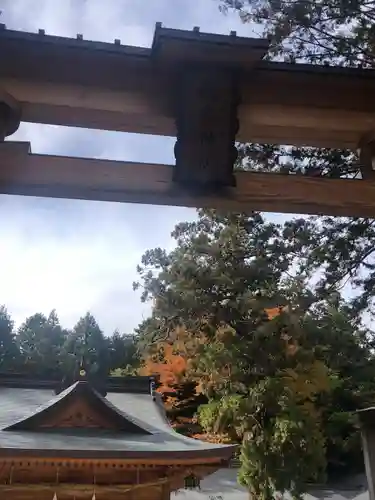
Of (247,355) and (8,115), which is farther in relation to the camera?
Result: (247,355)

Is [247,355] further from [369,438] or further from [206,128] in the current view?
[206,128]

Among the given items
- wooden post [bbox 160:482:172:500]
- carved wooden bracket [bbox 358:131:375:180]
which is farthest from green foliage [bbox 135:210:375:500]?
carved wooden bracket [bbox 358:131:375:180]

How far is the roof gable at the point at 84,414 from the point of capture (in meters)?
6.87

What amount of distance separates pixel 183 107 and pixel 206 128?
0.15 metres

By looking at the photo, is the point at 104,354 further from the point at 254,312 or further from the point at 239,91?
the point at 239,91

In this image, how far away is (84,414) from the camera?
7.00 meters

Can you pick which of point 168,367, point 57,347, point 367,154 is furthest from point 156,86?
point 57,347

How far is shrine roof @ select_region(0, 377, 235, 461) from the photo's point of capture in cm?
579

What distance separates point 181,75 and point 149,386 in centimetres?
870

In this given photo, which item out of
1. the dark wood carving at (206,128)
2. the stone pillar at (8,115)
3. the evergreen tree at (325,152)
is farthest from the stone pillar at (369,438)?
the stone pillar at (8,115)

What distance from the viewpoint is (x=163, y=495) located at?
257 inches

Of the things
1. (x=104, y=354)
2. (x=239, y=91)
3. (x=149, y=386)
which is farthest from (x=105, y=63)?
(x=104, y=354)

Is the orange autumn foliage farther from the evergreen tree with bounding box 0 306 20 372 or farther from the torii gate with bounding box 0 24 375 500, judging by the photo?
the evergreen tree with bounding box 0 306 20 372

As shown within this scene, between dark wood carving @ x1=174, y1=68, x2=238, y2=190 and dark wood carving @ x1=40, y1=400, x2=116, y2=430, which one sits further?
dark wood carving @ x1=40, y1=400, x2=116, y2=430
